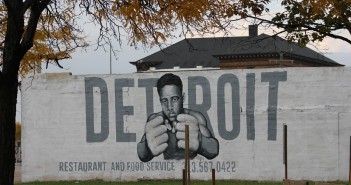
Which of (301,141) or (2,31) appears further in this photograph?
(301,141)

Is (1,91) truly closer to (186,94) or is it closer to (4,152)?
(4,152)

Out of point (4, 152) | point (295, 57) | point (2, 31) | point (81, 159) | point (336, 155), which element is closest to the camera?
point (4, 152)

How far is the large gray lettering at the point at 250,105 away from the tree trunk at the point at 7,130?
521 inches

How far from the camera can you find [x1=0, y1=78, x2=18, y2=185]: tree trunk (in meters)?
10.8

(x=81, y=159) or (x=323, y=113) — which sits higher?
(x=323, y=113)

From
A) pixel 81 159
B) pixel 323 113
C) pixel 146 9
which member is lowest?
pixel 81 159

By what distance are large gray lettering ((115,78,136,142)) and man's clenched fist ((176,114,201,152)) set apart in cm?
155

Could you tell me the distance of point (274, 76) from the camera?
76.0ft

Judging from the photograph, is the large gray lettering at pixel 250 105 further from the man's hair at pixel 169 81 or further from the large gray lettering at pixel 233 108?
the man's hair at pixel 169 81

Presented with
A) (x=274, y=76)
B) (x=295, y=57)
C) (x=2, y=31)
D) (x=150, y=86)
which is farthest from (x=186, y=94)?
(x=295, y=57)

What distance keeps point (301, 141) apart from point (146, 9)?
1274 cm

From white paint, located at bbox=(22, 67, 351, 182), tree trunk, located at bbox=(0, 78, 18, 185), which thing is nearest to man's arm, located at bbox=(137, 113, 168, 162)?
white paint, located at bbox=(22, 67, 351, 182)

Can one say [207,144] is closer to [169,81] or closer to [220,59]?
[169,81]

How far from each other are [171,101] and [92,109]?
2604mm
